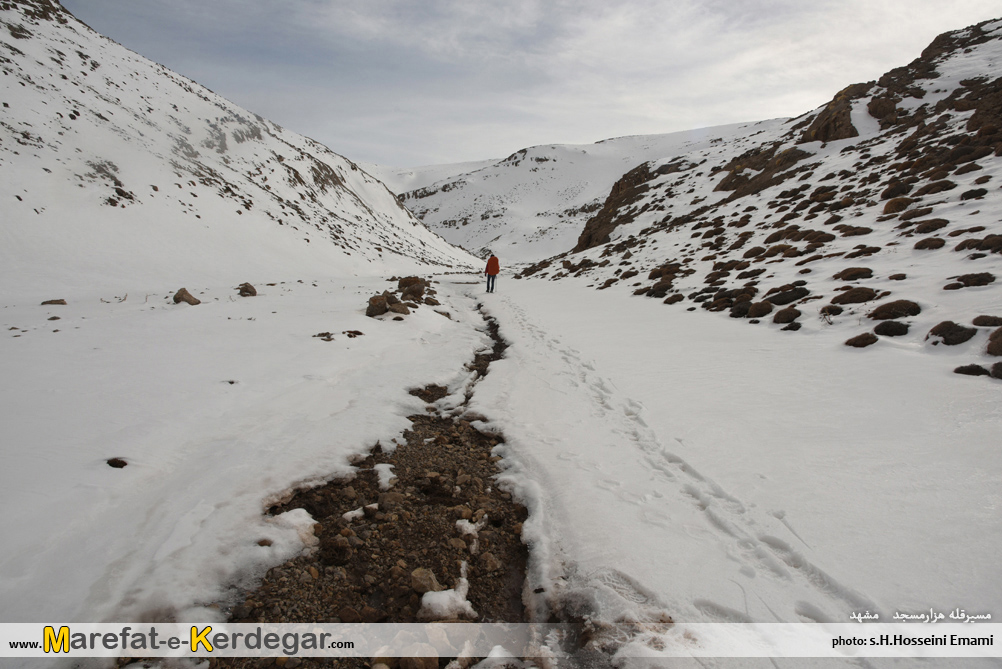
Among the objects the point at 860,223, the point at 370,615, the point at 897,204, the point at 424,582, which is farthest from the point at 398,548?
the point at 897,204

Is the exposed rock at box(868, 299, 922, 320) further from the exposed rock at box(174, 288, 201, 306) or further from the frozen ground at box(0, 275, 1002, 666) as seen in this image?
the exposed rock at box(174, 288, 201, 306)

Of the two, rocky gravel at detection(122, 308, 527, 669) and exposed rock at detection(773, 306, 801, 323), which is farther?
exposed rock at detection(773, 306, 801, 323)

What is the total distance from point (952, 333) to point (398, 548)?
738cm

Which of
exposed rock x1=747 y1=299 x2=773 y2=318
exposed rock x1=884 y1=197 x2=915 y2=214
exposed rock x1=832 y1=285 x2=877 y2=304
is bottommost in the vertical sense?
exposed rock x1=747 y1=299 x2=773 y2=318

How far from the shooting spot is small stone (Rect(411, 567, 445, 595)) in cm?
267

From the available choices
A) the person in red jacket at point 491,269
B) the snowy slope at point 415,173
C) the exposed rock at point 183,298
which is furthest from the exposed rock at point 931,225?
the snowy slope at point 415,173

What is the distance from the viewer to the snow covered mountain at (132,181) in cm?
1130

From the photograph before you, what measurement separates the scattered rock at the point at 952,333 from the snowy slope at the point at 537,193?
173 ft

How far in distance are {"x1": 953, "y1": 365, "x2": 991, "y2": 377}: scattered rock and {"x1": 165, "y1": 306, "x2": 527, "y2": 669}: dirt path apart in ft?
17.8

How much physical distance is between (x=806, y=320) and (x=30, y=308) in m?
14.9

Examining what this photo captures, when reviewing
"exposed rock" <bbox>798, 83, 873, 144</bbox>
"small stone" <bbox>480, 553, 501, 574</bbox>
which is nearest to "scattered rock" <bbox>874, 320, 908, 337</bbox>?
"small stone" <bbox>480, 553, 501, 574</bbox>

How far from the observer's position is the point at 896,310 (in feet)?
21.2

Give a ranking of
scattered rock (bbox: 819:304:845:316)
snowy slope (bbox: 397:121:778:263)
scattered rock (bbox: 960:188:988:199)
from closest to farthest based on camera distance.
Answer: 1. scattered rock (bbox: 819:304:845:316)
2. scattered rock (bbox: 960:188:988:199)
3. snowy slope (bbox: 397:121:778:263)

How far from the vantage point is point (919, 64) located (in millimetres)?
24297
